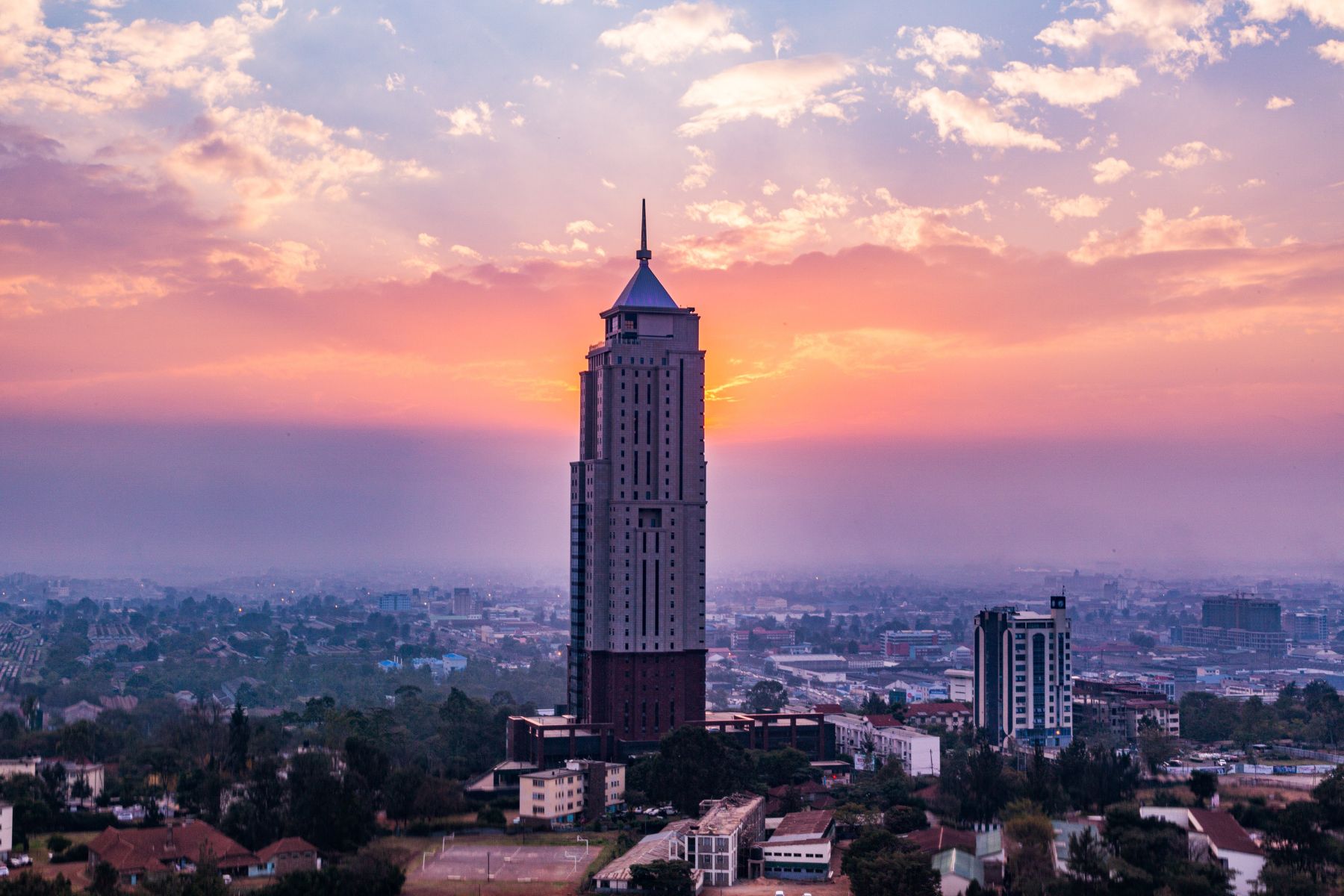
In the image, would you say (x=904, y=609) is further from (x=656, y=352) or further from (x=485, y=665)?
(x=656, y=352)

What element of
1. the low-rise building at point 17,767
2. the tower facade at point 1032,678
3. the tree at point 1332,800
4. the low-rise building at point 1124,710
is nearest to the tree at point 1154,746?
the low-rise building at point 1124,710

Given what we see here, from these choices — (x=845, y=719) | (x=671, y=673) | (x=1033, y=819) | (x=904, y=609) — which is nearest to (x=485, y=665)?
(x=845, y=719)

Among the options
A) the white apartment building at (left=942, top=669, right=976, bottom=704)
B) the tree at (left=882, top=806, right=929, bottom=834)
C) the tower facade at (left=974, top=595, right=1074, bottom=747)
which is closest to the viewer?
the tree at (left=882, top=806, right=929, bottom=834)

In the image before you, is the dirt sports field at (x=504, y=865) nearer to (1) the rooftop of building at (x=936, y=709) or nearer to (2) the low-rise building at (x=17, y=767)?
(2) the low-rise building at (x=17, y=767)

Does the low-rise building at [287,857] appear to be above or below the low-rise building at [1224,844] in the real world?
below

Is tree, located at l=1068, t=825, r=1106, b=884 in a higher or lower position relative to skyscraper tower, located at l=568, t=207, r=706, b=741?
lower

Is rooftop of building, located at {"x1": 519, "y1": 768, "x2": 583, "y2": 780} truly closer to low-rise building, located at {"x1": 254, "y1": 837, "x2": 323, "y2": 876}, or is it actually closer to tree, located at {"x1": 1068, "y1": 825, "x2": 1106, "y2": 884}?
low-rise building, located at {"x1": 254, "y1": 837, "x2": 323, "y2": 876}

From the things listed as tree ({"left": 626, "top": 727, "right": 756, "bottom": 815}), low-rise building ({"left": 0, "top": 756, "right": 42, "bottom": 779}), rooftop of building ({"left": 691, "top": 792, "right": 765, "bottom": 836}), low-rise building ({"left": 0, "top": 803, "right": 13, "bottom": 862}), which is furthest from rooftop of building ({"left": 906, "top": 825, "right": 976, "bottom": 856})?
low-rise building ({"left": 0, "top": 756, "right": 42, "bottom": 779})
